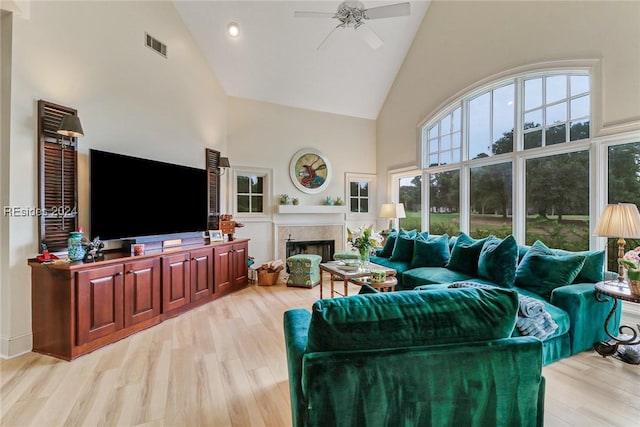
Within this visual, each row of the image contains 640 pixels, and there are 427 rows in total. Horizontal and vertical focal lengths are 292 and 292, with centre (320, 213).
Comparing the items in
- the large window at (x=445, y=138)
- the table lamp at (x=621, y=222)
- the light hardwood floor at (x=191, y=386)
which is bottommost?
the light hardwood floor at (x=191, y=386)

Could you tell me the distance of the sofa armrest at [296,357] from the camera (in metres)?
1.19

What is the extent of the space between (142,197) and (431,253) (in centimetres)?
384

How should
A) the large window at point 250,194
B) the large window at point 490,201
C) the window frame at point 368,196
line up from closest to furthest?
the large window at point 490,201, the large window at point 250,194, the window frame at point 368,196

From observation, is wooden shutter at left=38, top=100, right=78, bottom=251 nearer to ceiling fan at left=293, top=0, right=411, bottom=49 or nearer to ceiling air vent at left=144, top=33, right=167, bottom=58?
ceiling air vent at left=144, top=33, right=167, bottom=58

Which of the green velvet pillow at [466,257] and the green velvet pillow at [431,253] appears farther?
the green velvet pillow at [431,253]

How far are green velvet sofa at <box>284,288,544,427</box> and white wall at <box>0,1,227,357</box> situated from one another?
293cm

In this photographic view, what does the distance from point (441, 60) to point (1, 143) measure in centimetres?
583

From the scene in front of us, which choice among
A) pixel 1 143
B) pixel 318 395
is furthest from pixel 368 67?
pixel 318 395

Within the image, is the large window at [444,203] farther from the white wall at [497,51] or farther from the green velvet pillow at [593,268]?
the green velvet pillow at [593,268]

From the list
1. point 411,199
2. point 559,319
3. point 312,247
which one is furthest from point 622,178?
point 312,247

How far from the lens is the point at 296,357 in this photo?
127 cm

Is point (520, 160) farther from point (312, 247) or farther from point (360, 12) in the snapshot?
point (312, 247)

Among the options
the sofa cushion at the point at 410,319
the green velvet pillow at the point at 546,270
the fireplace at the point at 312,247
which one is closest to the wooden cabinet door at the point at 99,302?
the sofa cushion at the point at 410,319

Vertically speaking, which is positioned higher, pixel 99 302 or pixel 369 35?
pixel 369 35
